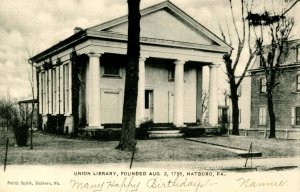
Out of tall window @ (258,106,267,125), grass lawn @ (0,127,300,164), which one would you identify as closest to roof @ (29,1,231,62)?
grass lawn @ (0,127,300,164)

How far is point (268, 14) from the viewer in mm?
11742

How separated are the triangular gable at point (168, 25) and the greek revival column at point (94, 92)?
4.15 feet

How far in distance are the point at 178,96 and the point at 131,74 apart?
6.41 metres

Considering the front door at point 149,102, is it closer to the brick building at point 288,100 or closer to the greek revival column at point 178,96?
the greek revival column at point 178,96

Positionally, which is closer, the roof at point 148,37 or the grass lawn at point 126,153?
the grass lawn at point 126,153

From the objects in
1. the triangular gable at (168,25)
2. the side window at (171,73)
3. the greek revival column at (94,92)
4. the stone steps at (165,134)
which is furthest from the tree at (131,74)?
the side window at (171,73)

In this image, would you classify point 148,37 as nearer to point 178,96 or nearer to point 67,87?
point 178,96

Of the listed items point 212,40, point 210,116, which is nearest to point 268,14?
point 212,40

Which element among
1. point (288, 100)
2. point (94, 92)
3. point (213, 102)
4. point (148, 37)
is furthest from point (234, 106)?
point (94, 92)

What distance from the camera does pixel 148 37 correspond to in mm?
15352

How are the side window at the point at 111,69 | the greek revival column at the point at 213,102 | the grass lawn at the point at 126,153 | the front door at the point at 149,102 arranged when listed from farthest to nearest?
1. the front door at the point at 149,102
2. the greek revival column at the point at 213,102
3. the side window at the point at 111,69
4. the grass lawn at the point at 126,153

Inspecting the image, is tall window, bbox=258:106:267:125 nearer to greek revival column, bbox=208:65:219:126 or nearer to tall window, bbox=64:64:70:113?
greek revival column, bbox=208:65:219:126

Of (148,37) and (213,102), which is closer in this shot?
(148,37)

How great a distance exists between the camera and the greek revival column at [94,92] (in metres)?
14.5
